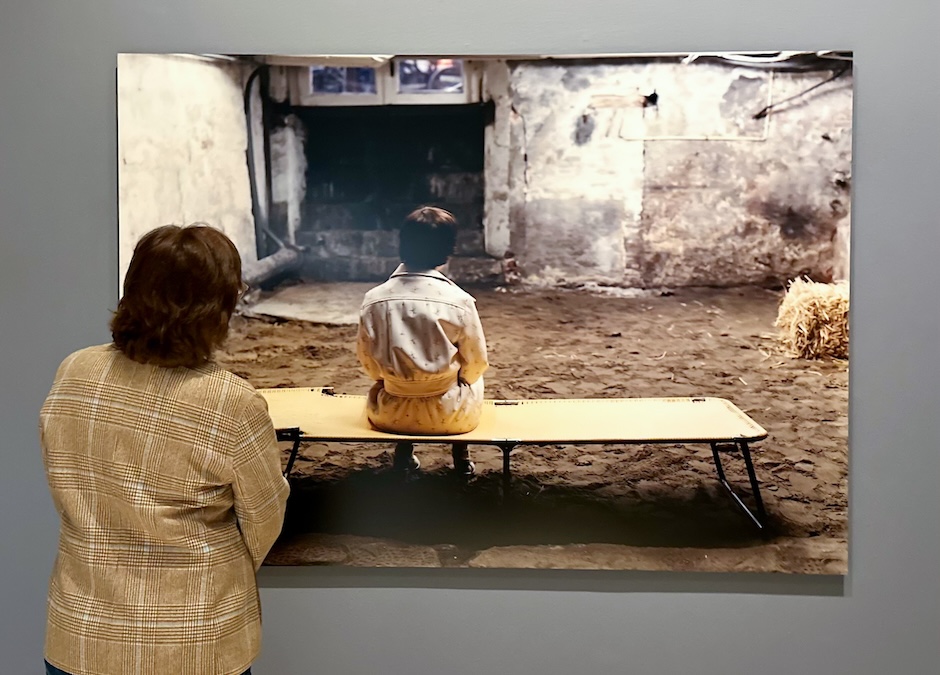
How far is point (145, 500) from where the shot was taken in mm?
1441

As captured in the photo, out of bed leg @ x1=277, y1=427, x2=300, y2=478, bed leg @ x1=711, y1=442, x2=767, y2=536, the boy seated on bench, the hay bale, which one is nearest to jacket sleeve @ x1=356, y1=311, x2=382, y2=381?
the boy seated on bench

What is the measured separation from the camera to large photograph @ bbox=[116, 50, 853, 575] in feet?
6.77

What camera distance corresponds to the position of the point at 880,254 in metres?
2.09

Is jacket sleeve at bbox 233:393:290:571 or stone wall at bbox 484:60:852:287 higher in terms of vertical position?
stone wall at bbox 484:60:852:287

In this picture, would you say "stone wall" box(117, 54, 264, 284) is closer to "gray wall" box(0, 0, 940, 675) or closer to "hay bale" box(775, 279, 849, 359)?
"gray wall" box(0, 0, 940, 675)

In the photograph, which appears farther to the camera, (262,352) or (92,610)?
(262,352)

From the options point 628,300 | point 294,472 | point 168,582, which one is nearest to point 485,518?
point 294,472

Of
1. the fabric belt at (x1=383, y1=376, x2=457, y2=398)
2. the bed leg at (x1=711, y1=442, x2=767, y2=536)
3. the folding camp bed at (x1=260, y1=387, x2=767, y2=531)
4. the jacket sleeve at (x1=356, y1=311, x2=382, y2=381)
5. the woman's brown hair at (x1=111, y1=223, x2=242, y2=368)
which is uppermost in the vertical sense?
the woman's brown hair at (x1=111, y1=223, x2=242, y2=368)

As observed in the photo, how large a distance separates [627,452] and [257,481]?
95 cm

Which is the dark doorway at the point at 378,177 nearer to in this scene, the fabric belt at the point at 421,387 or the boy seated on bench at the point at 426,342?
the boy seated on bench at the point at 426,342

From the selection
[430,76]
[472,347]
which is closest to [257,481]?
[472,347]

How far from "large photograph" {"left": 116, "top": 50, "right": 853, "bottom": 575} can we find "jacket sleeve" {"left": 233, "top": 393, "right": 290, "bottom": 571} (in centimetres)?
56

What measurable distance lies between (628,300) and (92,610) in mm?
1319

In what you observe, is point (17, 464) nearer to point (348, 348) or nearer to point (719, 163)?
point (348, 348)
